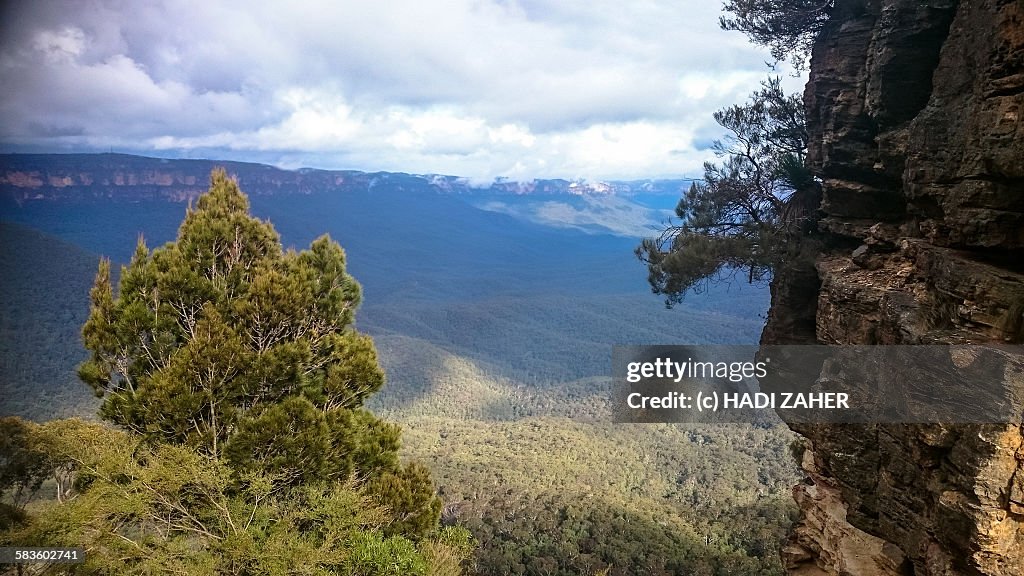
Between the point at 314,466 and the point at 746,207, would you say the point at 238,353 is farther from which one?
the point at 746,207

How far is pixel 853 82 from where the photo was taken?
8.23m

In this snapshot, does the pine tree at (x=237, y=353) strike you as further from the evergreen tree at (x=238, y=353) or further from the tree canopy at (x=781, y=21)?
the tree canopy at (x=781, y=21)

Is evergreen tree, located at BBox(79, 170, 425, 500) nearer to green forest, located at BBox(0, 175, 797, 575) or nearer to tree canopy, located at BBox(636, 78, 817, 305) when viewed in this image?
green forest, located at BBox(0, 175, 797, 575)

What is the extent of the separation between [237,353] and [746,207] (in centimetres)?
853

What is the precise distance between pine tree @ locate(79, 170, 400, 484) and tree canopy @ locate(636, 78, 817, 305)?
18.7ft

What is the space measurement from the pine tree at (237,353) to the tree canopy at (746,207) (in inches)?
224

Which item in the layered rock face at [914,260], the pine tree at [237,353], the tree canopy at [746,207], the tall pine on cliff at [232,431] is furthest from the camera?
the tree canopy at [746,207]

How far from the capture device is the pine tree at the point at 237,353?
7160mm

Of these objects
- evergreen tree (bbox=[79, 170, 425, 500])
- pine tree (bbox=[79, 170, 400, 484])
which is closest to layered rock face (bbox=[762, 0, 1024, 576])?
evergreen tree (bbox=[79, 170, 425, 500])

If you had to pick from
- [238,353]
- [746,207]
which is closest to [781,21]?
[746,207]

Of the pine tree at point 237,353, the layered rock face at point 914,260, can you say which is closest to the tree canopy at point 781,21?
the layered rock face at point 914,260

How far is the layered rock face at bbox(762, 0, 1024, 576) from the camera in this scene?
493cm

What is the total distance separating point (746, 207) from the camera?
10.5m

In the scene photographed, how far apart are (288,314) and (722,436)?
1605 inches
